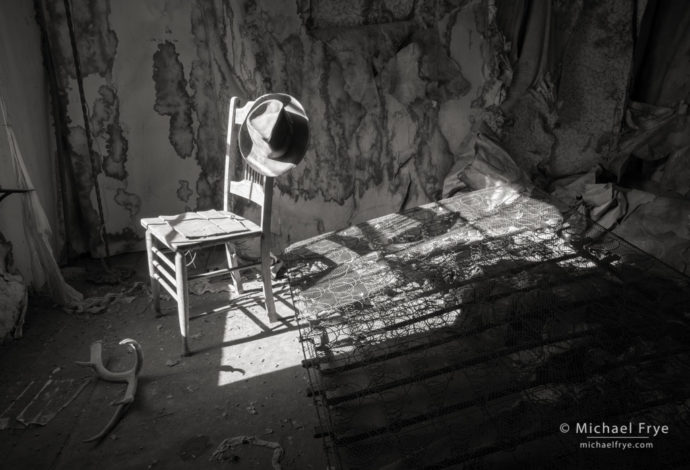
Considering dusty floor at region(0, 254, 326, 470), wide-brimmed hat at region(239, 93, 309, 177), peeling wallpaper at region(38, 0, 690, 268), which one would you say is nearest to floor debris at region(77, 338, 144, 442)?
dusty floor at region(0, 254, 326, 470)

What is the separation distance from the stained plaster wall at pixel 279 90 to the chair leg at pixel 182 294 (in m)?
1.37

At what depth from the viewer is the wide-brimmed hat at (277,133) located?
2.48 metres

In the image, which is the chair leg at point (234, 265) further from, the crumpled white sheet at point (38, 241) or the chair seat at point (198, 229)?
the crumpled white sheet at point (38, 241)

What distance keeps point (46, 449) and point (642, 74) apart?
458cm

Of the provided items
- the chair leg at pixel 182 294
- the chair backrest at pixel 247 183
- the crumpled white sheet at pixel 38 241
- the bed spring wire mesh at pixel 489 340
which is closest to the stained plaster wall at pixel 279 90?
the crumpled white sheet at pixel 38 241

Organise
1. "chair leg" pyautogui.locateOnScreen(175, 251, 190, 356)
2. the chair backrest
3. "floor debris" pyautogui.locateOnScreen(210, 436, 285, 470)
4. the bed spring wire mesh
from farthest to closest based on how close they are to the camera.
Result: the chair backrest, "chair leg" pyautogui.locateOnScreen(175, 251, 190, 356), "floor debris" pyautogui.locateOnScreen(210, 436, 285, 470), the bed spring wire mesh

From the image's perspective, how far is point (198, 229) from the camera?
2705 millimetres

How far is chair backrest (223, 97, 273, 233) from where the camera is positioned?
2730 mm

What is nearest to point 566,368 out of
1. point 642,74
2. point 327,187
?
point 327,187

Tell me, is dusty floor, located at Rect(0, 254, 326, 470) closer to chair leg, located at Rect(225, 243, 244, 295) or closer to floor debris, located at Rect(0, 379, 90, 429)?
floor debris, located at Rect(0, 379, 90, 429)

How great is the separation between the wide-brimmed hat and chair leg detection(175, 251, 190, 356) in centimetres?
62

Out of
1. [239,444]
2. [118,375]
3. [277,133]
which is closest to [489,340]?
[239,444]

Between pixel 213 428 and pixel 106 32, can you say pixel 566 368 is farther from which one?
pixel 106 32

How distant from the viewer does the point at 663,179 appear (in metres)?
3.64
